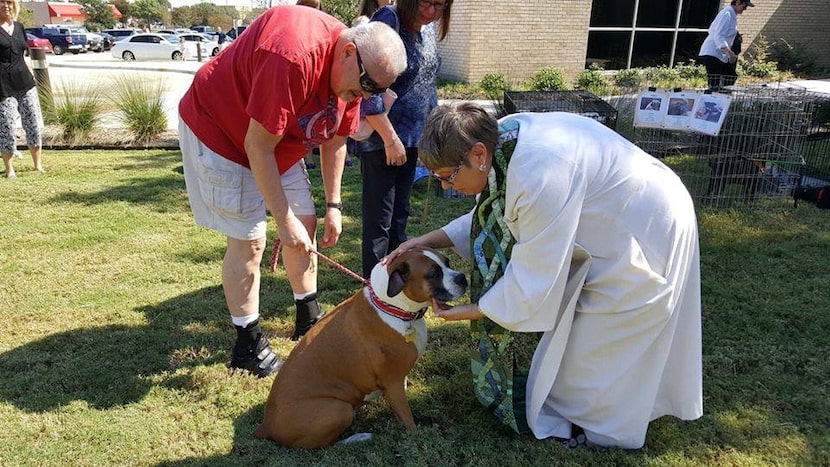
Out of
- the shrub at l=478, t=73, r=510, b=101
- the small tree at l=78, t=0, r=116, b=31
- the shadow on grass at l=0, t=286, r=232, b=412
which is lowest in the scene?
the shadow on grass at l=0, t=286, r=232, b=412

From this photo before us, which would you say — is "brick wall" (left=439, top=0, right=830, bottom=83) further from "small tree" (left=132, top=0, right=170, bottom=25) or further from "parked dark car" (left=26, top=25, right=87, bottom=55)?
"small tree" (left=132, top=0, right=170, bottom=25)

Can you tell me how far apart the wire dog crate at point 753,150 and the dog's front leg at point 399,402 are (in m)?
4.61

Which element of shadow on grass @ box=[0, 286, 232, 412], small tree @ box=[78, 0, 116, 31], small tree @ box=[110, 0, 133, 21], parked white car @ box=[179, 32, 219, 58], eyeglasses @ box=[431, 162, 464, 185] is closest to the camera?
eyeglasses @ box=[431, 162, 464, 185]

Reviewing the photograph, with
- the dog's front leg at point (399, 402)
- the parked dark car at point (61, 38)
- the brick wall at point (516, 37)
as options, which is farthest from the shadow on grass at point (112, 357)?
the parked dark car at point (61, 38)

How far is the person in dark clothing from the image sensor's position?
7.18 meters

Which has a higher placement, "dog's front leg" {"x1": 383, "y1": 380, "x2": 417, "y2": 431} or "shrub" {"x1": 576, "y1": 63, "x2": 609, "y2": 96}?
"shrub" {"x1": 576, "y1": 63, "x2": 609, "y2": 96}

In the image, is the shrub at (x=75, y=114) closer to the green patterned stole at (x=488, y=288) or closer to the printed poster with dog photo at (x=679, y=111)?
the printed poster with dog photo at (x=679, y=111)

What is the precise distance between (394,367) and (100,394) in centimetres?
175

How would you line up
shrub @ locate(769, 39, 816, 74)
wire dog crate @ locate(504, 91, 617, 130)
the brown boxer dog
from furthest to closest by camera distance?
shrub @ locate(769, 39, 816, 74) < wire dog crate @ locate(504, 91, 617, 130) < the brown boxer dog

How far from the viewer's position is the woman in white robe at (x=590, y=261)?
2.44m

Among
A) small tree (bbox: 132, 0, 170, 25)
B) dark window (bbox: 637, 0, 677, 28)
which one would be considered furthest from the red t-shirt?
small tree (bbox: 132, 0, 170, 25)

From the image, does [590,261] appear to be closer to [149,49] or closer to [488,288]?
[488,288]

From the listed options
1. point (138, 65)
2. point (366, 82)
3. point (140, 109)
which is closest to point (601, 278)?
point (366, 82)

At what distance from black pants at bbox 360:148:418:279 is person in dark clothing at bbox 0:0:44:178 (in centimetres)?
565
